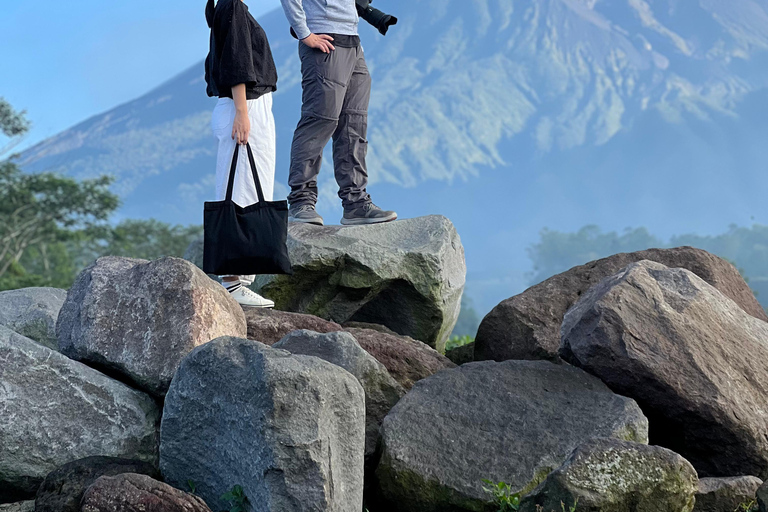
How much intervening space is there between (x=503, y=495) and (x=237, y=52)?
3.77 metres

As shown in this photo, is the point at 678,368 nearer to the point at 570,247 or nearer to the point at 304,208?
the point at 304,208

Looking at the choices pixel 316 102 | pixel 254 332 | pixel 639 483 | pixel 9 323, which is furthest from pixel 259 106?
pixel 639 483

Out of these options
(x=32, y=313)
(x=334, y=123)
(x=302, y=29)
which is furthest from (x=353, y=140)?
(x=32, y=313)

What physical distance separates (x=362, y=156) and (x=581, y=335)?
11.5 ft

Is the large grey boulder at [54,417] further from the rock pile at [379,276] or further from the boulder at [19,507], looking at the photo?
the rock pile at [379,276]

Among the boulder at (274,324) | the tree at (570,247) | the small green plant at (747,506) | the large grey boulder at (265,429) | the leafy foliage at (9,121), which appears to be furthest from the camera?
the tree at (570,247)

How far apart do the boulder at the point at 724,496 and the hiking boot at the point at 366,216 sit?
13.6 feet

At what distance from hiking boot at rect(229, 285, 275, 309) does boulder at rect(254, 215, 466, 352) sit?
548 mm

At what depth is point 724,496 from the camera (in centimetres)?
466

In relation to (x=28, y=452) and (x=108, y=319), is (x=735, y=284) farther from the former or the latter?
(x=28, y=452)

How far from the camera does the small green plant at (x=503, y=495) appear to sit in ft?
14.6

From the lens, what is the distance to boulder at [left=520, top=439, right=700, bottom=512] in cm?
412

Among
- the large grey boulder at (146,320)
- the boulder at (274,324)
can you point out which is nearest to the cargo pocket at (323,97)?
the boulder at (274,324)

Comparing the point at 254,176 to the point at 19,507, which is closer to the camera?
the point at 19,507
